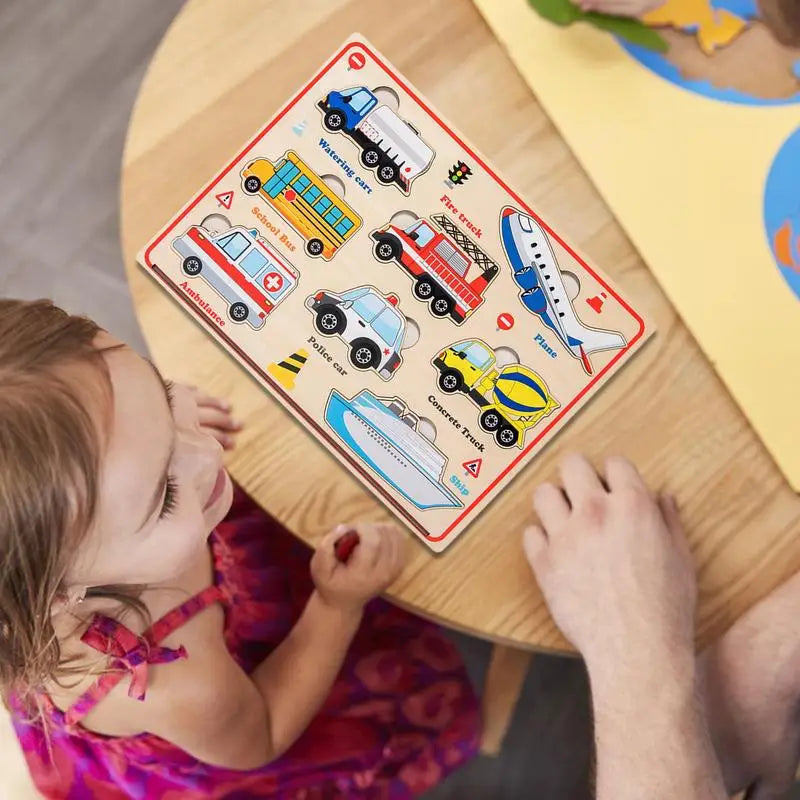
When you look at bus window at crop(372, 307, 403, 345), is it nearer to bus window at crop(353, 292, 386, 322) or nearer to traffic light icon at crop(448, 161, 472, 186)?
bus window at crop(353, 292, 386, 322)

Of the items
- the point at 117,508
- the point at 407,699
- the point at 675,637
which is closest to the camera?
the point at 117,508

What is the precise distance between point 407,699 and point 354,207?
437mm

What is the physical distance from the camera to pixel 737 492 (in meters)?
0.62

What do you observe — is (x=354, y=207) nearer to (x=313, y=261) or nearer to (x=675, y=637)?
(x=313, y=261)

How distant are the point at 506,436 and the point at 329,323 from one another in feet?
0.50

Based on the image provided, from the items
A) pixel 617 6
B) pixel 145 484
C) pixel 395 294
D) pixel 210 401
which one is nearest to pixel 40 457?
pixel 145 484

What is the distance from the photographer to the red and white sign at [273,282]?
25.0 inches

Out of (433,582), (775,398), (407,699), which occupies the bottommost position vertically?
(407,699)

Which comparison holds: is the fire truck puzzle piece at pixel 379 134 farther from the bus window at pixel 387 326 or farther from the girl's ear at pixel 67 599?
the girl's ear at pixel 67 599

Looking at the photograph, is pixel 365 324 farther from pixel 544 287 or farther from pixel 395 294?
pixel 544 287

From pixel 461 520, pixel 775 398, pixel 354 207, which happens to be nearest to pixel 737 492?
pixel 775 398

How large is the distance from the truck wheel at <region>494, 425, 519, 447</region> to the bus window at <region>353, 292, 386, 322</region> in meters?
0.12

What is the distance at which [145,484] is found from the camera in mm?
484

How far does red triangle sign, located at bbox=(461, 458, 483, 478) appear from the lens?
0.62 metres
